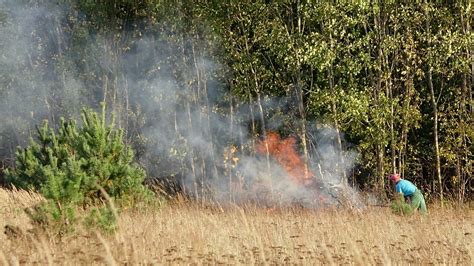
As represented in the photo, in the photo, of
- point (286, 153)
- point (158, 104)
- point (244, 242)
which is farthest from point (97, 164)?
point (158, 104)

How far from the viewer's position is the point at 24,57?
27062 millimetres

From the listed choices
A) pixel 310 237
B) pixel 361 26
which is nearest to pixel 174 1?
pixel 361 26

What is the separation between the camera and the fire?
19438 millimetres

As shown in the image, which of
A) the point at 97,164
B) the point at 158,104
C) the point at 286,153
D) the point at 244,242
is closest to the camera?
the point at 244,242

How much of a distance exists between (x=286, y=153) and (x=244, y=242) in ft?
43.2

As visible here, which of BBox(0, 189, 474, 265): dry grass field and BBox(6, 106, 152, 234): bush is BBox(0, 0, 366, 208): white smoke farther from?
BBox(0, 189, 474, 265): dry grass field

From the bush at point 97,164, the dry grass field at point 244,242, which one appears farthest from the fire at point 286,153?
the dry grass field at point 244,242

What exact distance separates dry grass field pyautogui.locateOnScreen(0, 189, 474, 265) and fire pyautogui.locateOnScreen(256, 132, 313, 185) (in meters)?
8.62

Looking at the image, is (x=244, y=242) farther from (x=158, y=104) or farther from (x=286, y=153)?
(x=158, y=104)

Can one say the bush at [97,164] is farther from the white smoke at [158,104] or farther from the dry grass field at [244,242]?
the white smoke at [158,104]

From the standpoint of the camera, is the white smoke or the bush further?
the white smoke

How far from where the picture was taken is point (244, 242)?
23.5 ft

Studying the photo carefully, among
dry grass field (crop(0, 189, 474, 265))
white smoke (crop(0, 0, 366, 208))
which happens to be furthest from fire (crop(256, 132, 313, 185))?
dry grass field (crop(0, 189, 474, 265))

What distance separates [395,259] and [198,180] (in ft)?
51.1
